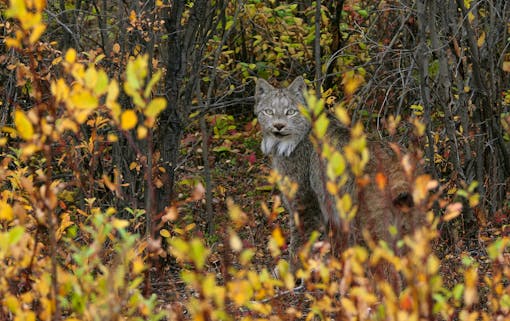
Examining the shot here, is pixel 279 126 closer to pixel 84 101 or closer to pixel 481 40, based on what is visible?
pixel 481 40

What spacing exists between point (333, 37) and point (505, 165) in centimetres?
296

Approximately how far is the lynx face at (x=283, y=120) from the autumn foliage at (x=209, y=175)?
32cm

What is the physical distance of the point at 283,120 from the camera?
6.82 metres

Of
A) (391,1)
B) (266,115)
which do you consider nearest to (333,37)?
(391,1)

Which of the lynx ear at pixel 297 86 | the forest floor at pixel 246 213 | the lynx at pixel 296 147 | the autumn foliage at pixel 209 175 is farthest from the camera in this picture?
the lynx ear at pixel 297 86

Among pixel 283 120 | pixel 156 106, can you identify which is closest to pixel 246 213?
pixel 283 120

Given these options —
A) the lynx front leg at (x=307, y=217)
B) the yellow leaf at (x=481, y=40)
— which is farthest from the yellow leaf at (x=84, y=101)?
the yellow leaf at (x=481, y=40)

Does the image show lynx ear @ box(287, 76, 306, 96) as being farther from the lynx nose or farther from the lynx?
the lynx nose

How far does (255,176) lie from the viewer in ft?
32.3

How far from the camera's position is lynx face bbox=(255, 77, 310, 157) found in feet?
22.4

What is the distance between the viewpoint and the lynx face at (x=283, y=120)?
6819 mm

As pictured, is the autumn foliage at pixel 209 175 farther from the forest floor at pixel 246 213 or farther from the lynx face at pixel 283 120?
the lynx face at pixel 283 120

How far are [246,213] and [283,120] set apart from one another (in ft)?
5.92

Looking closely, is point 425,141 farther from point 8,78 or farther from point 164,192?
point 8,78
